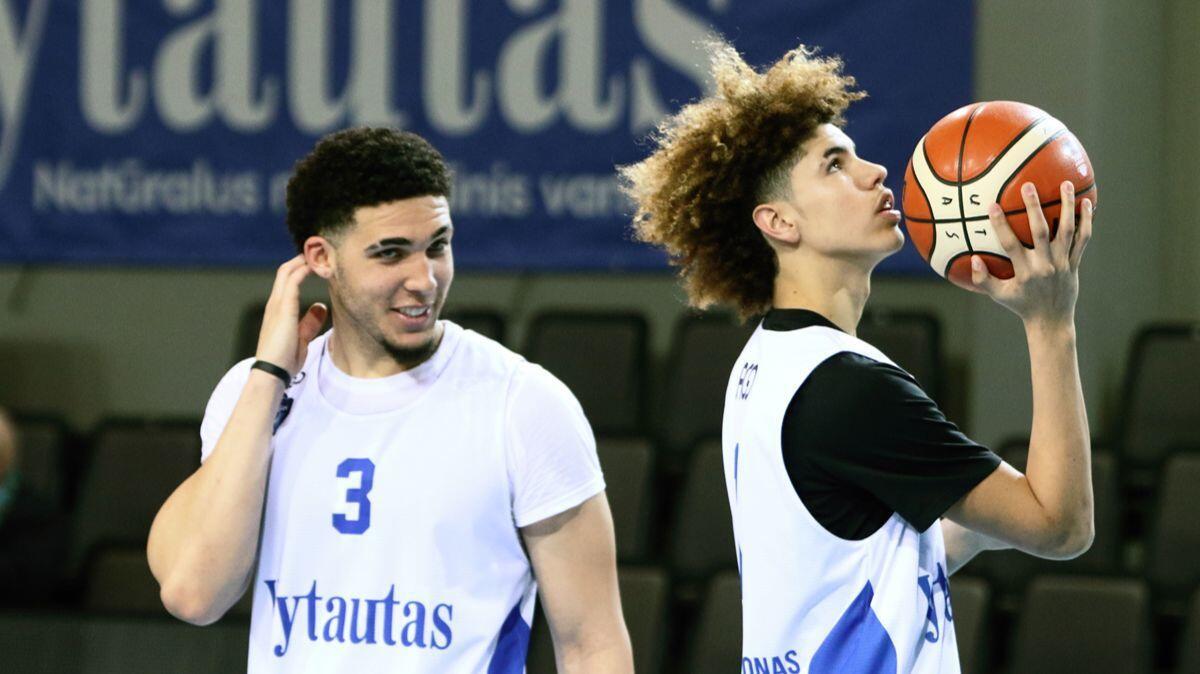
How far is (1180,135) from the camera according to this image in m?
6.57

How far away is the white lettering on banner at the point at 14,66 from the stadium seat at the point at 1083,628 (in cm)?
463

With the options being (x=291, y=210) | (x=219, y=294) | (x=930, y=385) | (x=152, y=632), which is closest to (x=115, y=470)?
(x=219, y=294)

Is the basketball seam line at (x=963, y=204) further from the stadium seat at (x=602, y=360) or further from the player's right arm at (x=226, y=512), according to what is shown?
the stadium seat at (x=602, y=360)

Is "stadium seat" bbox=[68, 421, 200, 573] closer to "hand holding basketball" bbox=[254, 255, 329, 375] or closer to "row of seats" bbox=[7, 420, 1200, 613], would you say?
"row of seats" bbox=[7, 420, 1200, 613]

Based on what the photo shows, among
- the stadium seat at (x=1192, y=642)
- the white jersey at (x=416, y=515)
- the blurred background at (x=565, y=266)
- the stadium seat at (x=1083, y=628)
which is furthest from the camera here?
the blurred background at (x=565, y=266)

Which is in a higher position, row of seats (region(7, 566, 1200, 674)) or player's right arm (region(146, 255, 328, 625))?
player's right arm (region(146, 255, 328, 625))

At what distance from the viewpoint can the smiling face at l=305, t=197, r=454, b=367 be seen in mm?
2975

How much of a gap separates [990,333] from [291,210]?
3.81 m

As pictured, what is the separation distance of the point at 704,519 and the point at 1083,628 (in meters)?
1.31

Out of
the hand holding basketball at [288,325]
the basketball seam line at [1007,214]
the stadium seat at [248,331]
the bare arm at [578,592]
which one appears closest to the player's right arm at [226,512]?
the hand holding basketball at [288,325]

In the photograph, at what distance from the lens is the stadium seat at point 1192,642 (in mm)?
4801

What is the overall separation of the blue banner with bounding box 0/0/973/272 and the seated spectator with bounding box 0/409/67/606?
4.66 ft

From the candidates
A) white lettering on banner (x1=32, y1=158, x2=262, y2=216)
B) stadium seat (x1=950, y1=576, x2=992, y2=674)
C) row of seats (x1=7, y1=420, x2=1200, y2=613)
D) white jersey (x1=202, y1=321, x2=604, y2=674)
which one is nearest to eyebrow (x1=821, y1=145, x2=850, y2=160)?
white jersey (x1=202, y1=321, x2=604, y2=674)

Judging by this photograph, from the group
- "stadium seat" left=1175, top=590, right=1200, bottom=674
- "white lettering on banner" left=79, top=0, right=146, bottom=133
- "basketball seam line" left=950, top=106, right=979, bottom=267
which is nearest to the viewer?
"basketball seam line" left=950, top=106, right=979, bottom=267
